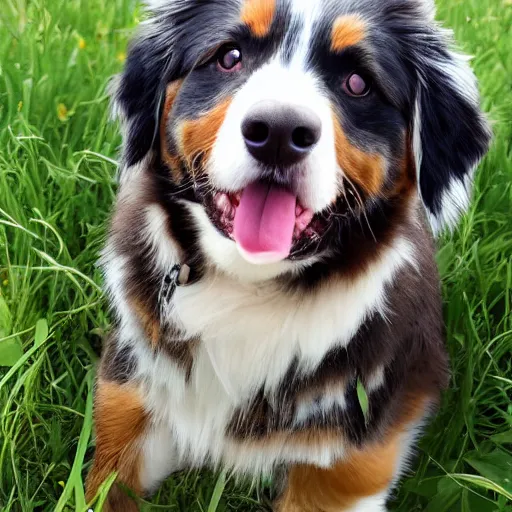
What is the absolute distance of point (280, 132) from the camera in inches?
62.1

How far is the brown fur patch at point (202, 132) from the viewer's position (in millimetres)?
1751

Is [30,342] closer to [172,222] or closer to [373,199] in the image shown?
[172,222]

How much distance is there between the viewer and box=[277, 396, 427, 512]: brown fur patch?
220 cm

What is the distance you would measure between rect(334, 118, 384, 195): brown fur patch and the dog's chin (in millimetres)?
A: 124

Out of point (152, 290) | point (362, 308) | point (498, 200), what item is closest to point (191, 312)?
point (152, 290)

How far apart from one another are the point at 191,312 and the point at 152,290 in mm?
144

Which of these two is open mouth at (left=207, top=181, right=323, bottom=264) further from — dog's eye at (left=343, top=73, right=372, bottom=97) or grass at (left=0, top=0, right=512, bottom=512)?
grass at (left=0, top=0, right=512, bottom=512)

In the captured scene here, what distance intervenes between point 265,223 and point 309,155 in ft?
0.68

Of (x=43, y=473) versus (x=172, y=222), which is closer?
(x=172, y=222)

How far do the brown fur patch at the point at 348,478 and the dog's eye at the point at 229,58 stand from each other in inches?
43.9

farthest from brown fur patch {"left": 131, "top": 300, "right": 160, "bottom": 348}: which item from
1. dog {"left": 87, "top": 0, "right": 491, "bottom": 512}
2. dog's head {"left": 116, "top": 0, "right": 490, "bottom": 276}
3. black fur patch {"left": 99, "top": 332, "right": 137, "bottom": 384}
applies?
Result: dog's head {"left": 116, "top": 0, "right": 490, "bottom": 276}

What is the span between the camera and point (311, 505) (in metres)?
2.31

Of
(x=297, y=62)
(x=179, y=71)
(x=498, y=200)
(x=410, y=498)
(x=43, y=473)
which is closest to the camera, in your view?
(x=297, y=62)

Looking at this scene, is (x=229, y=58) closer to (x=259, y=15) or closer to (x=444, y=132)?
(x=259, y=15)
